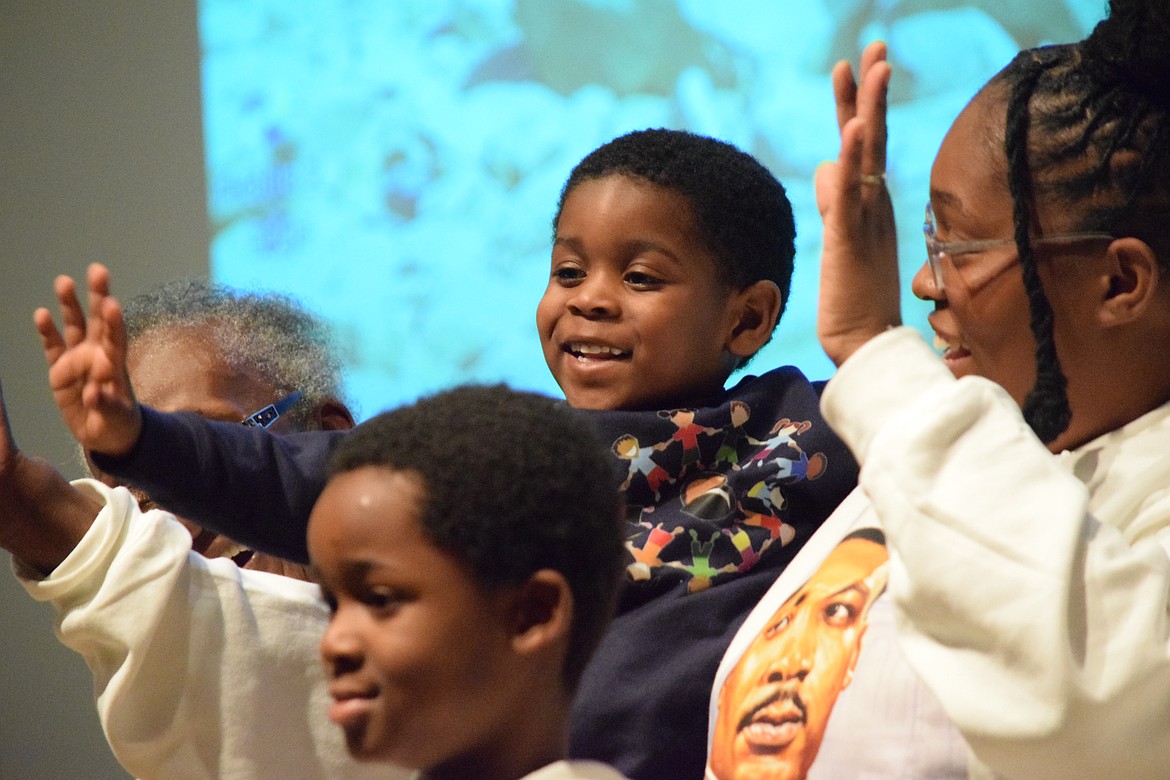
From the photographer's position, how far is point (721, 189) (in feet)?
6.12

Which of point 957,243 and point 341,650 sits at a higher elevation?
point 957,243

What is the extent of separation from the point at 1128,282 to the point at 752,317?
0.70 metres

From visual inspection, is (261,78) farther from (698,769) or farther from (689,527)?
(698,769)

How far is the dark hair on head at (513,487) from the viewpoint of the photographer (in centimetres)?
111

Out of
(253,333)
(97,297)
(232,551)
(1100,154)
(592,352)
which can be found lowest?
(232,551)

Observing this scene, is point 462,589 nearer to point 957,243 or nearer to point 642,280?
point 957,243

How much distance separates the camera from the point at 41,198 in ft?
11.5

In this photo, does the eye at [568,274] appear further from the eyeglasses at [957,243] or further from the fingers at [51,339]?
the fingers at [51,339]

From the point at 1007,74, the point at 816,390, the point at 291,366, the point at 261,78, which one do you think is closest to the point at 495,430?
the point at 1007,74

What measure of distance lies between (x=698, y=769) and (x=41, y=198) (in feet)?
8.75

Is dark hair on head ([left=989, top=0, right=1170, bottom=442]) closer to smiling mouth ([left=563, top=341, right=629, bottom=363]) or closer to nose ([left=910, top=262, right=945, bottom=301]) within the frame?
nose ([left=910, top=262, right=945, bottom=301])

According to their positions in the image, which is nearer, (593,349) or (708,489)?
(708,489)

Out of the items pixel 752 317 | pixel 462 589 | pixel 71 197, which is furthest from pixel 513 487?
pixel 71 197

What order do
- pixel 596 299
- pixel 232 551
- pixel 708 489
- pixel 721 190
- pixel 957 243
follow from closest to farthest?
pixel 957 243, pixel 708 489, pixel 596 299, pixel 721 190, pixel 232 551
